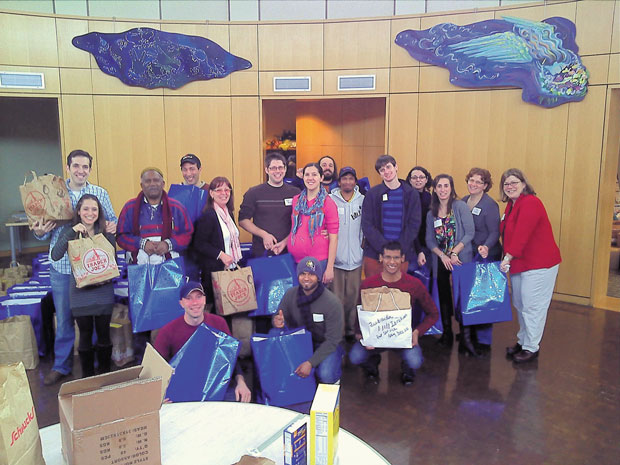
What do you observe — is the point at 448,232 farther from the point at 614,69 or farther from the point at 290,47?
the point at 290,47

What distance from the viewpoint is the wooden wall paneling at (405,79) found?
7.22 meters

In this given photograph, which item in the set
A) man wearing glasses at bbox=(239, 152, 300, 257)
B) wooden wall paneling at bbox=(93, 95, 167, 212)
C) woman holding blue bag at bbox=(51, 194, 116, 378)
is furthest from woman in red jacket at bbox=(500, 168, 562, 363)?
wooden wall paneling at bbox=(93, 95, 167, 212)

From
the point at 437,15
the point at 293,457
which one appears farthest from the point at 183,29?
the point at 293,457

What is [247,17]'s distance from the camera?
309 inches

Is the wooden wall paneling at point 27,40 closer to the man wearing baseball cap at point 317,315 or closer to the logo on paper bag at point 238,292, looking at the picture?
the logo on paper bag at point 238,292

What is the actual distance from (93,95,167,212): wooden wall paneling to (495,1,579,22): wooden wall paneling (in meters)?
4.81

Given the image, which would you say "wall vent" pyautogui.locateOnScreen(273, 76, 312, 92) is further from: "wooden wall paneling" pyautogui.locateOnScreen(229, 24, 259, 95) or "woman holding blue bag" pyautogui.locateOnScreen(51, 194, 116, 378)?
"woman holding blue bag" pyautogui.locateOnScreen(51, 194, 116, 378)

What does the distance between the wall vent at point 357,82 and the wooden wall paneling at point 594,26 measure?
258 cm

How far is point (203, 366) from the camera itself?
10.7 feet

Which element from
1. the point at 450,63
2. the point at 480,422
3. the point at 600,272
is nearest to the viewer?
the point at 480,422

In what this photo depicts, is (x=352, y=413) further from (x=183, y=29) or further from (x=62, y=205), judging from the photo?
(x=183, y=29)

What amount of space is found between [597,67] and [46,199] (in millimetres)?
5949

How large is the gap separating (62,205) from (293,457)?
3.00 meters

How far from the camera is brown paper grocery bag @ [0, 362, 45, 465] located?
1.47m
